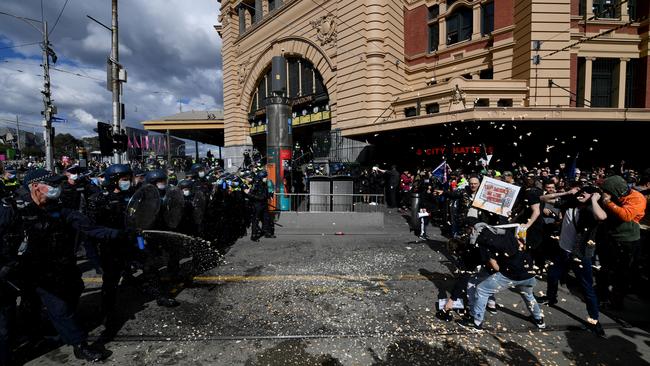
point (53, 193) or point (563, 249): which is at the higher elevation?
point (53, 193)

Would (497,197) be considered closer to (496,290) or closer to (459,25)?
(496,290)

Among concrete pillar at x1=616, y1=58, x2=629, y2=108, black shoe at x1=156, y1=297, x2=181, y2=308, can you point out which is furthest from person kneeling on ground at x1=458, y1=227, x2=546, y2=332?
concrete pillar at x1=616, y1=58, x2=629, y2=108

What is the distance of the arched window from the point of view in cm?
1812

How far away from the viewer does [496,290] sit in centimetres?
369

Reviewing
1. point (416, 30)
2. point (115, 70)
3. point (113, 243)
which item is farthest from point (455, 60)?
point (113, 243)

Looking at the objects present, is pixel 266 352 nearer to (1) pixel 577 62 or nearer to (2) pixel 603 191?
(2) pixel 603 191

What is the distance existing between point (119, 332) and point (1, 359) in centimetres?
107

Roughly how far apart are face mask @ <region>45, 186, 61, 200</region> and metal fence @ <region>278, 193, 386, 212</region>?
700 centimetres

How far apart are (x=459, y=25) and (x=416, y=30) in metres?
2.84

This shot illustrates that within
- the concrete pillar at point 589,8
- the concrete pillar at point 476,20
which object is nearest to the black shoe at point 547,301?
the concrete pillar at point 589,8

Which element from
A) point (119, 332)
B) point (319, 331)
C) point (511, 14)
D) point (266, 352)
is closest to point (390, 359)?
point (319, 331)

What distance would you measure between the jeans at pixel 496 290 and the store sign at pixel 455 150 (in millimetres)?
10436

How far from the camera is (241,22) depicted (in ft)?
98.3

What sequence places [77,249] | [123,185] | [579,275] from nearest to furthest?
1. [77,249]
2. [579,275]
3. [123,185]
